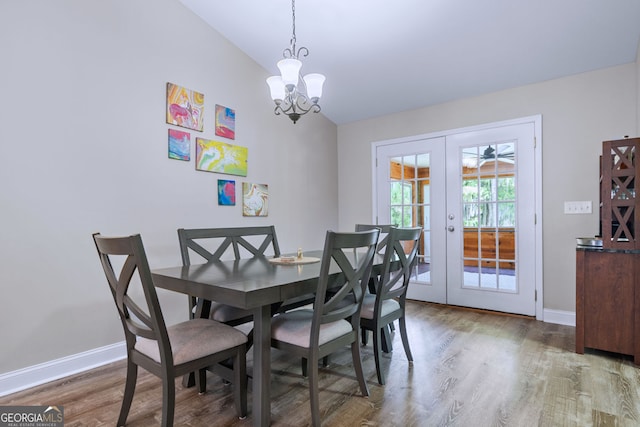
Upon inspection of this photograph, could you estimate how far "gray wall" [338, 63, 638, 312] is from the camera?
2939mm

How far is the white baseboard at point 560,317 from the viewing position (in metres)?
3.14

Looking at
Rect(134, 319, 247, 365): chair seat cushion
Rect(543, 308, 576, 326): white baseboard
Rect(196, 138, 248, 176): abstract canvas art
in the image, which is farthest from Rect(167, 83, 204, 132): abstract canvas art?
Rect(543, 308, 576, 326): white baseboard

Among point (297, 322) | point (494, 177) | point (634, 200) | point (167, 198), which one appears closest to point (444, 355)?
point (297, 322)

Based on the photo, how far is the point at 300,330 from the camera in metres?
1.69

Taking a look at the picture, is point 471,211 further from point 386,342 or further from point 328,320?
point 328,320

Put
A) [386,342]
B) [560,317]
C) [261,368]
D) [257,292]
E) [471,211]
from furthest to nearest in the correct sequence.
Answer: [471,211]
[560,317]
[386,342]
[261,368]
[257,292]

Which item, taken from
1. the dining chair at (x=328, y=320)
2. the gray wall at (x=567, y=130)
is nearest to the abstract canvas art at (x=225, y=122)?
the dining chair at (x=328, y=320)

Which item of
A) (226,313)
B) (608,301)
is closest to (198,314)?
(226,313)

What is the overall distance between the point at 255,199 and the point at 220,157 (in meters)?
0.57

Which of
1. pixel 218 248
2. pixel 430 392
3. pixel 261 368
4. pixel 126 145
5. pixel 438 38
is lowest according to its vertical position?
pixel 430 392

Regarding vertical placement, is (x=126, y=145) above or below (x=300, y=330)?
above

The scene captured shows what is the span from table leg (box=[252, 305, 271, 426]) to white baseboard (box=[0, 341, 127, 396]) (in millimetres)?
1516

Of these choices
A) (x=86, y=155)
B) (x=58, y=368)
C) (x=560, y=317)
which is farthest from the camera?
(x=560, y=317)

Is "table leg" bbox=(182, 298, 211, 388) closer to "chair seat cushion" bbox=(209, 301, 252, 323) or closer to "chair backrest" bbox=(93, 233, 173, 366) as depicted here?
"chair seat cushion" bbox=(209, 301, 252, 323)
